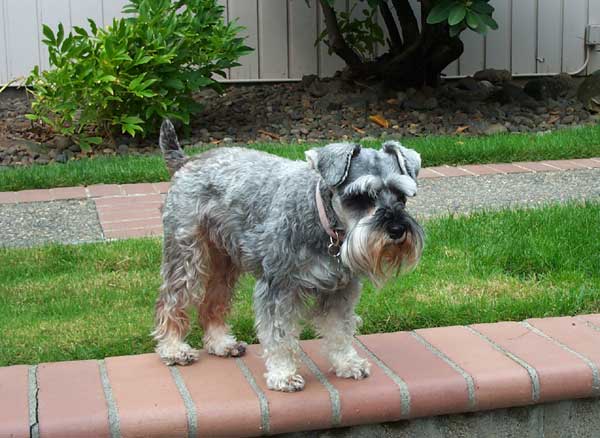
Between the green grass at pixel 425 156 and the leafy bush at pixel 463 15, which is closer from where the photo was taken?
the green grass at pixel 425 156

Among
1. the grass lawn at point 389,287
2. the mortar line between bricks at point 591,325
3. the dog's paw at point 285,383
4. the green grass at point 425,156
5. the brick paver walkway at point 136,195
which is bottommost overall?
the dog's paw at point 285,383

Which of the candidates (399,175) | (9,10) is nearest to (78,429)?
(399,175)

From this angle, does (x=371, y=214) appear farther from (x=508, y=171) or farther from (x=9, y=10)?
(x=9, y=10)

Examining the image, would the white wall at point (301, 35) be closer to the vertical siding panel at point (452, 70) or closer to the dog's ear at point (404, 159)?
the vertical siding panel at point (452, 70)

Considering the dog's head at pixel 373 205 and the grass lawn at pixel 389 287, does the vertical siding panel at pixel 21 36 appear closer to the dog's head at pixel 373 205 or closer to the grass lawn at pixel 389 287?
the grass lawn at pixel 389 287

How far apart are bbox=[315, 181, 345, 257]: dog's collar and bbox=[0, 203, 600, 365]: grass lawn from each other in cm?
95

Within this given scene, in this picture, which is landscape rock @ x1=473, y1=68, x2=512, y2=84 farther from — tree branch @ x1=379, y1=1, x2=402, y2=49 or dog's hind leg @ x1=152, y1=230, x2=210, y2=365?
dog's hind leg @ x1=152, y1=230, x2=210, y2=365

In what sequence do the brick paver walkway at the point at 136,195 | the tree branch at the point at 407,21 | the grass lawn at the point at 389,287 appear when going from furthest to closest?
the tree branch at the point at 407,21 < the brick paver walkway at the point at 136,195 < the grass lawn at the point at 389,287

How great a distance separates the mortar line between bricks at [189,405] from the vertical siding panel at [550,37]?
28.7ft

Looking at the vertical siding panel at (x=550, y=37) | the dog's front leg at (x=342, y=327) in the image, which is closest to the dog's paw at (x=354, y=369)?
the dog's front leg at (x=342, y=327)

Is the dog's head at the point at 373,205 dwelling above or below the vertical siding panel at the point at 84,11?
below

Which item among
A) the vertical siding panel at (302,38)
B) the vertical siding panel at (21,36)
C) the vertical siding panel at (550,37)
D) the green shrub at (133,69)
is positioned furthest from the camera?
the vertical siding panel at (550,37)

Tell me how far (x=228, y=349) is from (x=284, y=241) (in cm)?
70

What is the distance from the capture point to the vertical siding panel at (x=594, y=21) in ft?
38.0
